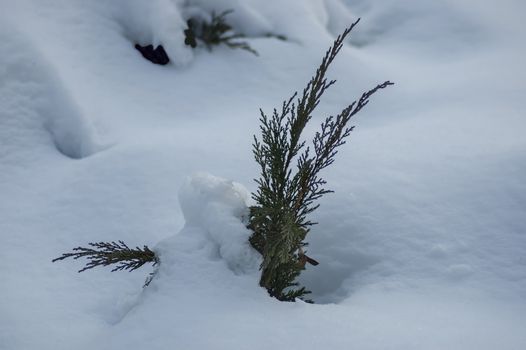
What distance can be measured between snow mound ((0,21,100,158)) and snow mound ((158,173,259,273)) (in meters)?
1.99

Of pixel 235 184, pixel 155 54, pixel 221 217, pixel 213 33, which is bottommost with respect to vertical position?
pixel 221 217

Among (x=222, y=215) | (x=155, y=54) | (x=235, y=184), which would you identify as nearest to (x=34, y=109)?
(x=155, y=54)

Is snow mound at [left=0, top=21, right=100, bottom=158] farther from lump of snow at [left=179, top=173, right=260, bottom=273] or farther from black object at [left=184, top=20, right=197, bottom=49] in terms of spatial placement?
lump of snow at [left=179, top=173, right=260, bottom=273]

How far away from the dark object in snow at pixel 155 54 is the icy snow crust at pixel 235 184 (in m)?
0.09

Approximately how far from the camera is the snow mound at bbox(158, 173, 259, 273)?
2.25 m

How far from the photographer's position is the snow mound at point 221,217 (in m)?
2.25

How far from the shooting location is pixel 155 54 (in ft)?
17.4

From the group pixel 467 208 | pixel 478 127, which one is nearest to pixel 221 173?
pixel 467 208

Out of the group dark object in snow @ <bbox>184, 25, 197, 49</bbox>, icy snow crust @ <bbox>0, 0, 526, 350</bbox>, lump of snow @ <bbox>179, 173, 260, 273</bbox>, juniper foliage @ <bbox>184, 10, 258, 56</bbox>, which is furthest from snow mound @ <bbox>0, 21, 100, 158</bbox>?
lump of snow @ <bbox>179, 173, 260, 273</bbox>

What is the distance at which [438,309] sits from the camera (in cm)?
235

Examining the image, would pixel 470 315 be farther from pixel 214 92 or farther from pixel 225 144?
pixel 214 92

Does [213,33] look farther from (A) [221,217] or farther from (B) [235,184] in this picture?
(A) [221,217]

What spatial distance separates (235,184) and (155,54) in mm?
3367

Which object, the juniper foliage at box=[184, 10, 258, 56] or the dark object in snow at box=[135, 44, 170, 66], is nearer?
the dark object in snow at box=[135, 44, 170, 66]
